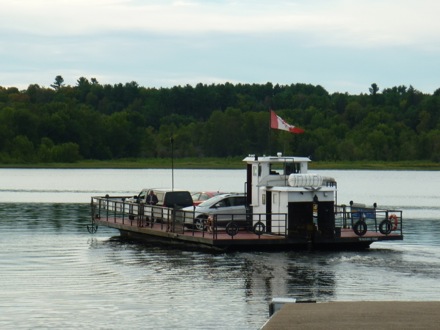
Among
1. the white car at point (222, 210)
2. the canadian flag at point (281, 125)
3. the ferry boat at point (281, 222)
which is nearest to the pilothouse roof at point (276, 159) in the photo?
the ferry boat at point (281, 222)

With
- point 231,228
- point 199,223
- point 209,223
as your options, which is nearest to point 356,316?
point 231,228

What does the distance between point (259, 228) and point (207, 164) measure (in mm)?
137596

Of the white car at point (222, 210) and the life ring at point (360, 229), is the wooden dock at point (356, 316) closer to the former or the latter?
the life ring at point (360, 229)

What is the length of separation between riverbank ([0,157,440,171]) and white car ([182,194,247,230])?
395 ft

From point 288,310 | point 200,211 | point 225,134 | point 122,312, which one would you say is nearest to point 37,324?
point 122,312

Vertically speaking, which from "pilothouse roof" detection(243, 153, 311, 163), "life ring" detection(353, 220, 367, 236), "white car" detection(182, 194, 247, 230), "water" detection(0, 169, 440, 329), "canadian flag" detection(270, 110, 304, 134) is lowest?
"water" detection(0, 169, 440, 329)

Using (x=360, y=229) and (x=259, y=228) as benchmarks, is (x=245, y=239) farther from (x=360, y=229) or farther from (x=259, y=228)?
(x=360, y=229)

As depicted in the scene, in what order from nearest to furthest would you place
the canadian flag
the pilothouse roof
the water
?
1. the water
2. the pilothouse roof
3. the canadian flag

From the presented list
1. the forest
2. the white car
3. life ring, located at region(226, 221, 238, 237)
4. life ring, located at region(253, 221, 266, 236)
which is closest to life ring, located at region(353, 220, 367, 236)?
life ring, located at region(253, 221, 266, 236)

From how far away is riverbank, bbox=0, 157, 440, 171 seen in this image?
168 meters

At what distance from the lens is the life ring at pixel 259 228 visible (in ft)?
130

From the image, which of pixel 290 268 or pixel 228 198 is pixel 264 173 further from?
pixel 290 268

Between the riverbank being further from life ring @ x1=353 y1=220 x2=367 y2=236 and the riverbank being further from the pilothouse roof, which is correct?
life ring @ x1=353 y1=220 x2=367 y2=236

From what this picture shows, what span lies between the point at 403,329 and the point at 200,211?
2586cm
